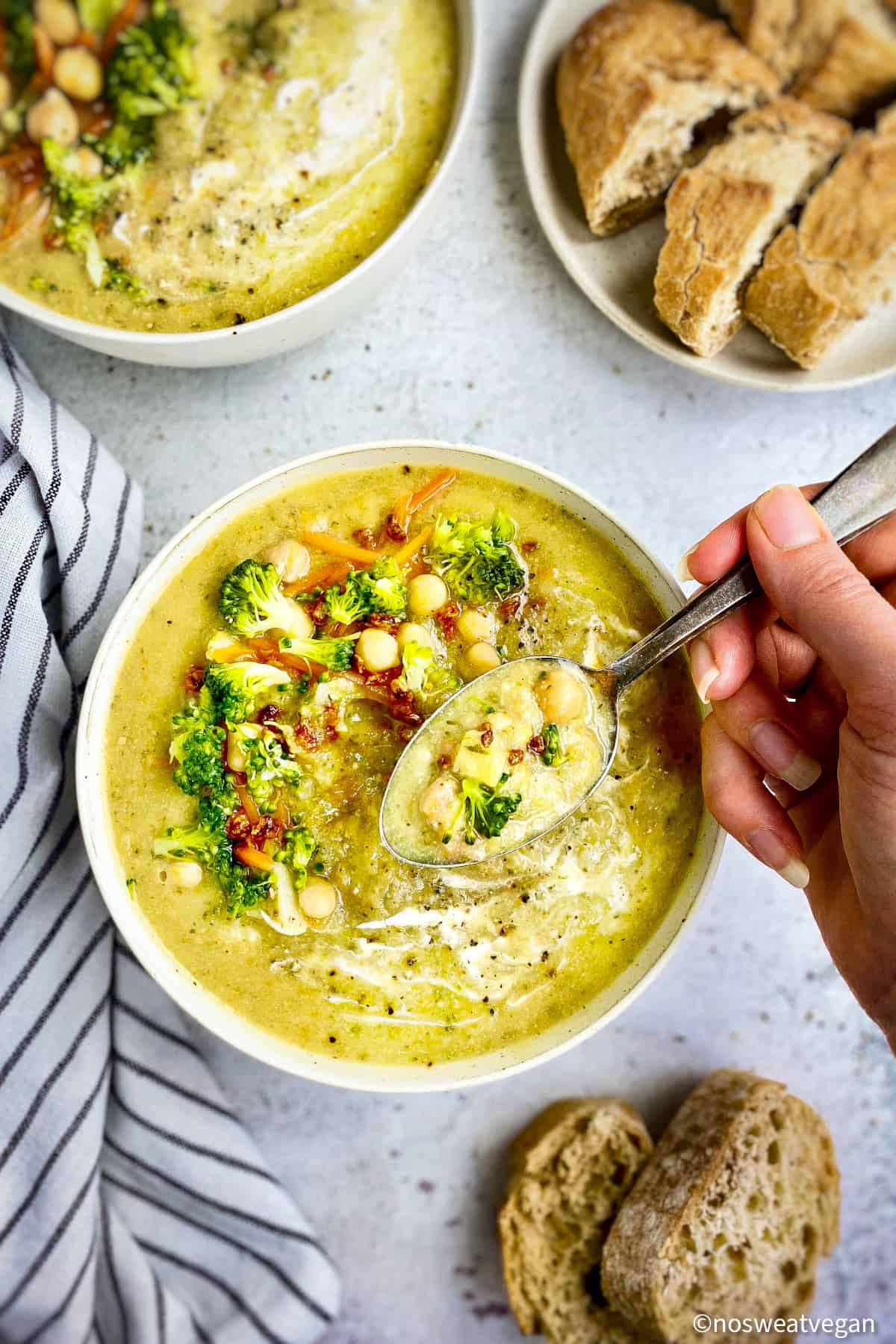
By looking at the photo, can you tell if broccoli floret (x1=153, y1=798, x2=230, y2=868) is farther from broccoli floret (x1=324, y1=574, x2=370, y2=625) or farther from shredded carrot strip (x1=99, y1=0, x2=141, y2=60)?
shredded carrot strip (x1=99, y1=0, x2=141, y2=60)

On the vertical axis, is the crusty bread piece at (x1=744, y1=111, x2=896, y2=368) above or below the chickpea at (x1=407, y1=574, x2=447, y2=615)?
above

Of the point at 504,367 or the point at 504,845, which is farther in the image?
the point at 504,367

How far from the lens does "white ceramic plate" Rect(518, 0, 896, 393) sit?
3111mm

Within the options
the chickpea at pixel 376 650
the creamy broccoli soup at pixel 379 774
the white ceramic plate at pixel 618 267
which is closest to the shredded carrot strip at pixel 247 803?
the creamy broccoli soup at pixel 379 774

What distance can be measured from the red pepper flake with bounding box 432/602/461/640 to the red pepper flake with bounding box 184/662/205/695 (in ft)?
1.94

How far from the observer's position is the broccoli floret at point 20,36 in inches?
118

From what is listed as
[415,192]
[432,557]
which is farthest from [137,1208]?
[415,192]

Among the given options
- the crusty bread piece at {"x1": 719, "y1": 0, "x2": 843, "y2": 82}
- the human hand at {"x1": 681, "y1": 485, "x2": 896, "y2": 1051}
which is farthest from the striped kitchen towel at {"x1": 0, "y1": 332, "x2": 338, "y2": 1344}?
the crusty bread piece at {"x1": 719, "y1": 0, "x2": 843, "y2": 82}

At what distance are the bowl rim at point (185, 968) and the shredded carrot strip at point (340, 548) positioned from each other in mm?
168

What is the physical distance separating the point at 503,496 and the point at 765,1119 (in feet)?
6.80

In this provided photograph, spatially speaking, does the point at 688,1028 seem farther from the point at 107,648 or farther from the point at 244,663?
the point at 107,648

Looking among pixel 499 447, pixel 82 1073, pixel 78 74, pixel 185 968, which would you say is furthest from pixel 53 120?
pixel 82 1073

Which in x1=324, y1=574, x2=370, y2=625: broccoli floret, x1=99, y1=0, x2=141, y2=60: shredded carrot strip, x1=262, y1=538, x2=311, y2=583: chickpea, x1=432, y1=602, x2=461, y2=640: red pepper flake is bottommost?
x1=262, y1=538, x2=311, y2=583: chickpea

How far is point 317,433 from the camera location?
3.35 metres
